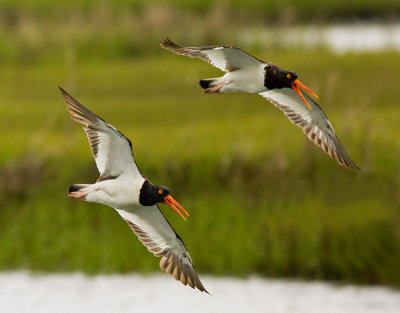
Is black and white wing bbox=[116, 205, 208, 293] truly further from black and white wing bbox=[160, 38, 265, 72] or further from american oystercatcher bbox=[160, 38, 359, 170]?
black and white wing bbox=[160, 38, 265, 72]

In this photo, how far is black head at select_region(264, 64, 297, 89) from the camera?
1332cm

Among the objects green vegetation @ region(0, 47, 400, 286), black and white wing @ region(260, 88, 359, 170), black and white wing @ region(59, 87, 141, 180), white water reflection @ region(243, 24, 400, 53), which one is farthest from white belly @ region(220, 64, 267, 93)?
white water reflection @ region(243, 24, 400, 53)

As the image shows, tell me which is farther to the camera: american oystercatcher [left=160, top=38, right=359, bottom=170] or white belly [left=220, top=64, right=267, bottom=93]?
white belly [left=220, top=64, right=267, bottom=93]

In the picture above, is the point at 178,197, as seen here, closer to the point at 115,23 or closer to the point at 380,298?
the point at 380,298

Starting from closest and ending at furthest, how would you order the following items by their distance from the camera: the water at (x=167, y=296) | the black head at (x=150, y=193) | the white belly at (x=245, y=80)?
1. the black head at (x=150, y=193)
2. the white belly at (x=245, y=80)
3. the water at (x=167, y=296)

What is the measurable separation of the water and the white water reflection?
1188 cm

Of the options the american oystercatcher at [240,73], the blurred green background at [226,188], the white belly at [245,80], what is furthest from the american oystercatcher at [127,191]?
the blurred green background at [226,188]

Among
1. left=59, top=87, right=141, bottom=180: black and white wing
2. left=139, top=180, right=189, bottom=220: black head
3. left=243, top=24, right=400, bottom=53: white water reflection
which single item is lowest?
left=243, top=24, right=400, bottom=53: white water reflection

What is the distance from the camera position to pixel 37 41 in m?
31.0

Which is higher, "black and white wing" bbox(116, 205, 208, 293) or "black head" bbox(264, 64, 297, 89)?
"black head" bbox(264, 64, 297, 89)

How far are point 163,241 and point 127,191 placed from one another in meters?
1.25

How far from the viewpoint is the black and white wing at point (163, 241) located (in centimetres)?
1316

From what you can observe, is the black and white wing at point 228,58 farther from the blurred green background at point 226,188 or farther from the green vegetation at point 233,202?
the green vegetation at point 233,202

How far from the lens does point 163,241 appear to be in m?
13.4
